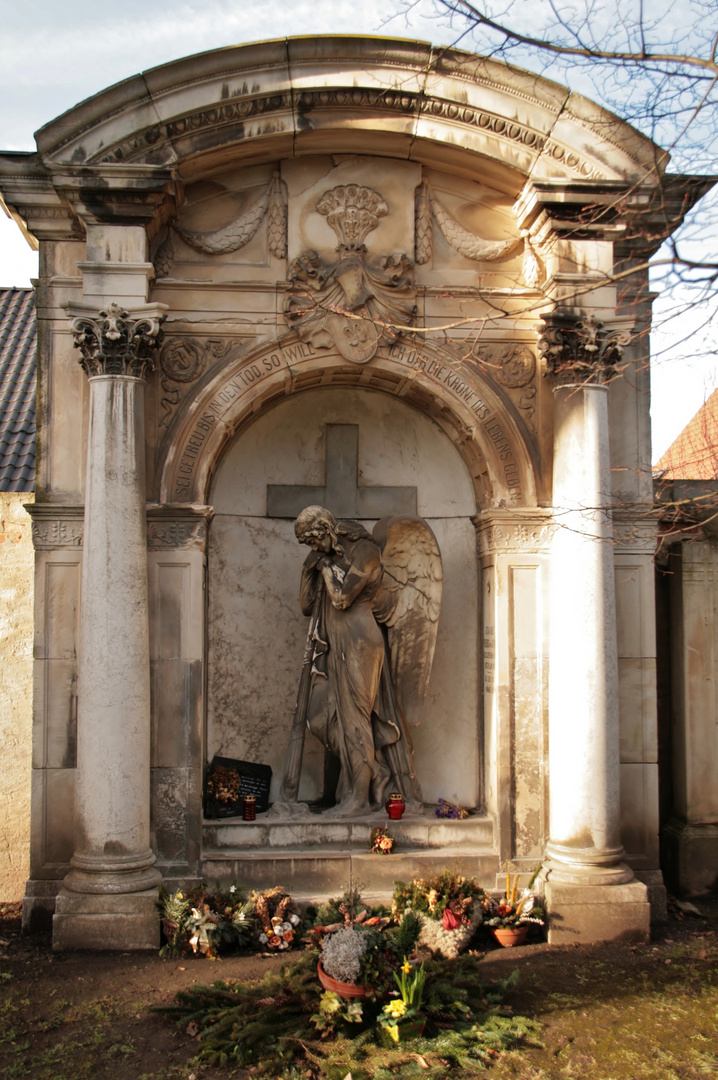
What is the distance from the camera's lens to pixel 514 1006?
5648 mm

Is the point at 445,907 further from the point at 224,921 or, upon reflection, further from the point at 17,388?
the point at 17,388

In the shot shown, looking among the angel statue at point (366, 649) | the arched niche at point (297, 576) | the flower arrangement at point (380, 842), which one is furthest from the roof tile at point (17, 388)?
the flower arrangement at point (380, 842)

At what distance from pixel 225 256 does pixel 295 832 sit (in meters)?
4.51

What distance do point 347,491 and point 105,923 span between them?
3.94 meters

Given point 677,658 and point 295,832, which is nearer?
point 295,832

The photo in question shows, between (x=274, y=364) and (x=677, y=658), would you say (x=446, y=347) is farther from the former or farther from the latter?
(x=677, y=658)

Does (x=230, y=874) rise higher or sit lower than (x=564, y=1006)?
higher

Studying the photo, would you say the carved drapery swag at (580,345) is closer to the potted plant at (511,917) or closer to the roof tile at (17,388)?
the potted plant at (511,917)

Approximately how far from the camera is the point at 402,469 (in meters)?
8.50

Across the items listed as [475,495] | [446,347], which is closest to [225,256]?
[446,347]

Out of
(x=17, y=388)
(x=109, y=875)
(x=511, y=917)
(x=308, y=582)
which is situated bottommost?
(x=511, y=917)

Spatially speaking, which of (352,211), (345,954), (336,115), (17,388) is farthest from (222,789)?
(17,388)

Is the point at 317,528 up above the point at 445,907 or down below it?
above

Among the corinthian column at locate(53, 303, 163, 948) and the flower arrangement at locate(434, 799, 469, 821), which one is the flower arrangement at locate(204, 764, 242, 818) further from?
the flower arrangement at locate(434, 799, 469, 821)
